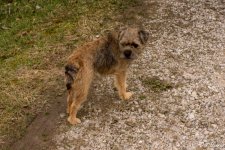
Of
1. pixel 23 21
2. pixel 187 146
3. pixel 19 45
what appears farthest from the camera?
pixel 23 21

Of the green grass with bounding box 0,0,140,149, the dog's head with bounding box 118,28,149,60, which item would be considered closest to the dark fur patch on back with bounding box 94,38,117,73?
the dog's head with bounding box 118,28,149,60

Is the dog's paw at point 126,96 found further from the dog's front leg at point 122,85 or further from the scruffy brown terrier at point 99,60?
the scruffy brown terrier at point 99,60

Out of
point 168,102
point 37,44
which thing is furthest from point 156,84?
point 37,44

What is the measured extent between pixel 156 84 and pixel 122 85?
0.76 m

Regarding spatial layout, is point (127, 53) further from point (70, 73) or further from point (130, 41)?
point (70, 73)

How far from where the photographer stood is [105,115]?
7984mm

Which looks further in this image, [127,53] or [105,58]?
[105,58]

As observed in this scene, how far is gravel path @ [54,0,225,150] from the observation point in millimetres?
7402

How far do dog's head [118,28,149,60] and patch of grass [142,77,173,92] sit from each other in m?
1.08

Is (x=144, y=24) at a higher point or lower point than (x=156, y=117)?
higher

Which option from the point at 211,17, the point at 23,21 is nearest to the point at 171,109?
the point at 211,17

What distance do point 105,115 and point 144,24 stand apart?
3375 millimetres

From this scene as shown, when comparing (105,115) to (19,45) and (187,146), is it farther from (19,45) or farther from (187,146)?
(19,45)

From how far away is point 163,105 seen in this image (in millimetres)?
8109
